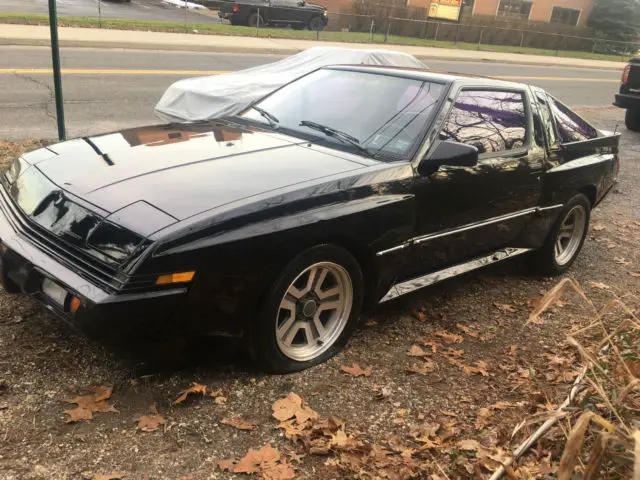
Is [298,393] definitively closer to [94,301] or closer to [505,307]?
[94,301]

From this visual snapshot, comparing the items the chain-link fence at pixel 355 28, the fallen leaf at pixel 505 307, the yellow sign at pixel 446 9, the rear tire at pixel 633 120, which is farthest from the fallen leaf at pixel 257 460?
the yellow sign at pixel 446 9

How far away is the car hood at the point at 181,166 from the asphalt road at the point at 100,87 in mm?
4874

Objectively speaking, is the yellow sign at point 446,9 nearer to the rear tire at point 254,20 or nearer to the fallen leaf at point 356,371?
the rear tire at point 254,20

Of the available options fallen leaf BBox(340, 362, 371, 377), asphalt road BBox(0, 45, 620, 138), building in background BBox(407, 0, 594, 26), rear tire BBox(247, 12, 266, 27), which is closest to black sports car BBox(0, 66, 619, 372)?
fallen leaf BBox(340, 362, 371, 377)

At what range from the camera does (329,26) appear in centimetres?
3125

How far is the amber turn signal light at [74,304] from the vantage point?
2.67 metres

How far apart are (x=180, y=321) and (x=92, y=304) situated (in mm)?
387

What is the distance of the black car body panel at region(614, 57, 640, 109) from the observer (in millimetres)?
11862

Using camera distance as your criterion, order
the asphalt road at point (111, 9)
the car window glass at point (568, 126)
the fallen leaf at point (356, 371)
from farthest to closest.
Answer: the asphalt road at point (111, 9), the car window glass at point (568, 126), the fallen leaf at point (356, 371)

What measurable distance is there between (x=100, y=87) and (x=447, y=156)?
9.33 meters

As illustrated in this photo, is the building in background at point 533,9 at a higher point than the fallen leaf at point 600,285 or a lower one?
higher

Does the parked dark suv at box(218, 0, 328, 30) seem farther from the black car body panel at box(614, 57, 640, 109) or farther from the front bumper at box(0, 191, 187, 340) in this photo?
the front bumper at box(0, 191, 187, 340)

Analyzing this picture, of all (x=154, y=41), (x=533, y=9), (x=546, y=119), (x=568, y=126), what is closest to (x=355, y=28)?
(x=154, y=41)

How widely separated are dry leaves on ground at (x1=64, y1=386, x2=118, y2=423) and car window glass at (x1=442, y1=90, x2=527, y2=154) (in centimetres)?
252
